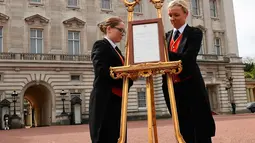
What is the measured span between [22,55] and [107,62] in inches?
972

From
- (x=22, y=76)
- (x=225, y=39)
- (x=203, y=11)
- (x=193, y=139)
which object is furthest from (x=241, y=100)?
(x=193, y=139)

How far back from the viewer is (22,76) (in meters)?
27.5

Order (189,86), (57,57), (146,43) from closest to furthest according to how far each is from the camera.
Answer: (189,86) < (146,43) < (57,57)

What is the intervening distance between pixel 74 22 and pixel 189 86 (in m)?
27.8

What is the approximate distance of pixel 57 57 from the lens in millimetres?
28781

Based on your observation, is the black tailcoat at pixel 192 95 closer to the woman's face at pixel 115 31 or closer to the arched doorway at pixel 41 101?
the woman's face at pixel 115 31

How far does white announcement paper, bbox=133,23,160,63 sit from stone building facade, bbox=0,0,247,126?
80.1 ft

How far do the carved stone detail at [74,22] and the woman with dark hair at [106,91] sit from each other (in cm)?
2664

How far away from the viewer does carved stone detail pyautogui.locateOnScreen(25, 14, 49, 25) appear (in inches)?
1137

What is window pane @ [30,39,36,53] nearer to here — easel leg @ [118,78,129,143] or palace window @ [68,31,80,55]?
palace window @ [68,31,80,55]

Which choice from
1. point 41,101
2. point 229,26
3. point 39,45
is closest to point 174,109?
point 39,45

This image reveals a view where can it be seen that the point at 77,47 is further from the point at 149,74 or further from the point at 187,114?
the point at 187,114

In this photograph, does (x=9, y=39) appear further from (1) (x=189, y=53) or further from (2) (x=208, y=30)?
(1) (x=189, y=53)

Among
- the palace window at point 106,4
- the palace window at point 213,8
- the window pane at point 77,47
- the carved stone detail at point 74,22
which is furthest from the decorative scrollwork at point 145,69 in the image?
the palace window at point 213,8
